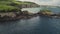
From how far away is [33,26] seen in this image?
7727 mm

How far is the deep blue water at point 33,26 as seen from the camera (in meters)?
7.39

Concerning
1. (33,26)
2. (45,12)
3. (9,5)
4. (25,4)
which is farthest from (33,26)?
(9,5)

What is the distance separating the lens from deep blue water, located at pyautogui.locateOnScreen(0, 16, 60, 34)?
7393 mm

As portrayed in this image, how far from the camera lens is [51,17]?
7914 millimetres

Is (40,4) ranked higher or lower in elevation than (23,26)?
higher

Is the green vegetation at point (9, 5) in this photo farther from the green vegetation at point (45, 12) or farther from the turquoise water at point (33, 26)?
the green vegetation at point (45, 12)

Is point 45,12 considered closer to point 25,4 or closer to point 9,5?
point 25,4

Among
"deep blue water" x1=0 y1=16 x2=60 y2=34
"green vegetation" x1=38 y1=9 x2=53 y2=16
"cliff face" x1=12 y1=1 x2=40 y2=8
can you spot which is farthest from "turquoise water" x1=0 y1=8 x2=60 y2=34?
"cliff face" x1=12 y1=1 x2=40 y2=8

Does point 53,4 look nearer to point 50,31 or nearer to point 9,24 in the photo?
point 50,31

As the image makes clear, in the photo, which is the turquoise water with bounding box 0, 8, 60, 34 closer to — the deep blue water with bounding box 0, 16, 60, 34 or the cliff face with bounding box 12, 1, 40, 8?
the deep blue water with bounding box 0, 16, 60, 34

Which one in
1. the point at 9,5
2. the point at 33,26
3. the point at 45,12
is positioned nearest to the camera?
the point at 33,26

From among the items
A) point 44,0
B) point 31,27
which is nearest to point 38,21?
point 31,27

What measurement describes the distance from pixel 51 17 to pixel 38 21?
59cm

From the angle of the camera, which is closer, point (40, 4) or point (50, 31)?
point (50, 31)
